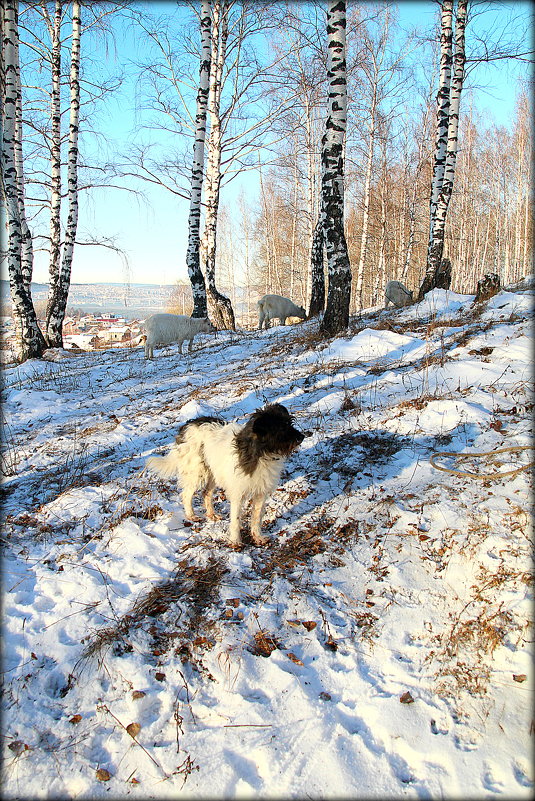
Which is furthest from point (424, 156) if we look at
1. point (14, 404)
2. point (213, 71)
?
point (14, 404)

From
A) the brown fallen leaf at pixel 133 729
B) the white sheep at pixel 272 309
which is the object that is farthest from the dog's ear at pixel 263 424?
the white sheep at pixel 272 309

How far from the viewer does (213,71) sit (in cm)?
1504

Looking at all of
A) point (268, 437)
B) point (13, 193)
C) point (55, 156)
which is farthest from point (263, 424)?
point (55, 156)

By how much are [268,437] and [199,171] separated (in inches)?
497

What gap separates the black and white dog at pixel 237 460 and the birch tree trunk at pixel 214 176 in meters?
11.4

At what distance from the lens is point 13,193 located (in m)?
10.2

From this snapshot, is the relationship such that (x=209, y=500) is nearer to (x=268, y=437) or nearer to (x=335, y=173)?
(x=268, y=437)

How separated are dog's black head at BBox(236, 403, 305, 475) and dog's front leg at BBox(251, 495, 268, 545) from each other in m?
0.31

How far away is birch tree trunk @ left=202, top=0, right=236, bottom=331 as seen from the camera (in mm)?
14844

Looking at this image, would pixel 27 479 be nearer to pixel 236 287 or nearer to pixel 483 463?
pixel 483 463

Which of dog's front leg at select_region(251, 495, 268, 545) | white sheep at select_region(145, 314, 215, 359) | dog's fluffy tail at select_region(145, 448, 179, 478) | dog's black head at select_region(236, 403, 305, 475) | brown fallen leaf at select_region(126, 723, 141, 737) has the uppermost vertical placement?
white sheep at select_region(145, 314, 215, 359)

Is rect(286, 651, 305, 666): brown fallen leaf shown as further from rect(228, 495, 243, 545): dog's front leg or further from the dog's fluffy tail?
the dog's fluffy tail

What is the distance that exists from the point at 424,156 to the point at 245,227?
19838 millimetres

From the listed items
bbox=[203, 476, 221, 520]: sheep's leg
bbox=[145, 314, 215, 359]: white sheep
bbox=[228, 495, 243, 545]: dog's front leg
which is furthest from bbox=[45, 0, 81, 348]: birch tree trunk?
bbox=[228, 495, 243, 545]: dog's front leg
